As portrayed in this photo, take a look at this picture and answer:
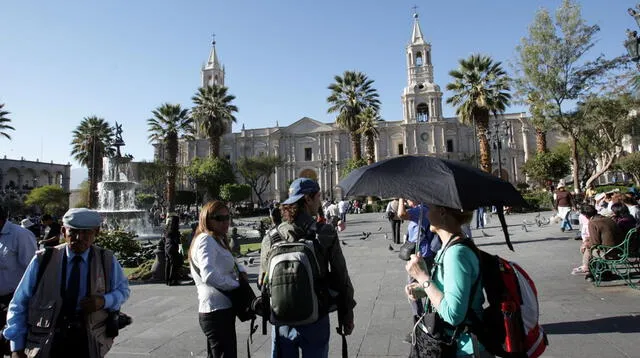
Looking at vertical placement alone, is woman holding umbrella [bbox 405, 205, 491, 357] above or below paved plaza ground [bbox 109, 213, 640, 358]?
above

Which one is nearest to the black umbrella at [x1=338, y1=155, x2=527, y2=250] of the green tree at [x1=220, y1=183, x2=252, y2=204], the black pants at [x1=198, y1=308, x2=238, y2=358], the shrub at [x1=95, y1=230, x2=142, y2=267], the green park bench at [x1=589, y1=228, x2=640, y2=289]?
the black pants at [x1=198, y1=308, x2=238, y2=358]

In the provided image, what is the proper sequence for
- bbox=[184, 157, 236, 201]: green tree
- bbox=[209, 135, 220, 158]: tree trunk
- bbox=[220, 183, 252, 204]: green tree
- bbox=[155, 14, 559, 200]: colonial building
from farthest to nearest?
bbox=[155, 14, 559, 200]: colonial building → bbox=[184, 157, 236, 201]: green tree → bbox=[220, 183, 252, 204]: green tree → bbox=[209, 135, 220, 158]: tree trunk

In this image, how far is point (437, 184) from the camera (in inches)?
95.8

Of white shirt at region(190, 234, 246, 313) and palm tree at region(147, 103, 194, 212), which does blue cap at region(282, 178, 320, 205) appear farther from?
palm tree at region(147, 103, 194, 212)

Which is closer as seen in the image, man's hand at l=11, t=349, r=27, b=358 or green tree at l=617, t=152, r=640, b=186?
man's hand at l=11, t=349, r=27, b=358

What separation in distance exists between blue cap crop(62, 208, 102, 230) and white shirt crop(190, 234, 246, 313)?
0.68m

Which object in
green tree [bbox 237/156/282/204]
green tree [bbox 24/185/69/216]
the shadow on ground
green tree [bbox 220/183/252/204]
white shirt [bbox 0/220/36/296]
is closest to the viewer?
white shirt [bbox 0/220/36/296]

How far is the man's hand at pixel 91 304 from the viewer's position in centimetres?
237

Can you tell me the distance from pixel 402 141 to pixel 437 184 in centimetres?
5626

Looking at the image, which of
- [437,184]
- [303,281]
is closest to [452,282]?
[437,184]

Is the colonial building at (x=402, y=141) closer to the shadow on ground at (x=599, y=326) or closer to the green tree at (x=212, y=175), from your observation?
the green tree at (x=212, y=175)

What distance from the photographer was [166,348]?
4.35 meters

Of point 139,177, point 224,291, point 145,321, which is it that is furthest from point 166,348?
point 139,177

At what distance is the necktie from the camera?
2.40m
